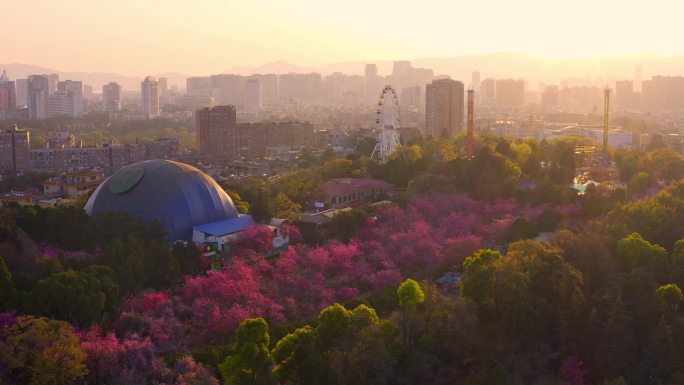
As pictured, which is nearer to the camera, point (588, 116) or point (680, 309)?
point (680, 309)

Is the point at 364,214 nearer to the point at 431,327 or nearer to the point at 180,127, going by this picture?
the point at 431,327

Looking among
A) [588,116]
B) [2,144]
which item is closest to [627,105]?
[588,116]

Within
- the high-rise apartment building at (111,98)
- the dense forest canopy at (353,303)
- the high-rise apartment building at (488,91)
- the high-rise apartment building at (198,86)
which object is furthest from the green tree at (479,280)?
the high-rise apartment building at (198,86)

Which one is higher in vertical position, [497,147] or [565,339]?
[497,147]

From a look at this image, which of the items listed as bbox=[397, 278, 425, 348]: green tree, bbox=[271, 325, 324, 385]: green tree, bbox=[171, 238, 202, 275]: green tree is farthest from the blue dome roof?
bbox=[271, 325, 324, 385]: green tree

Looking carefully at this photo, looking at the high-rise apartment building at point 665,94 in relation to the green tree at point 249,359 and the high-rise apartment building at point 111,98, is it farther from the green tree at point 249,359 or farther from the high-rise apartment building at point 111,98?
the green tree at point 249,359
